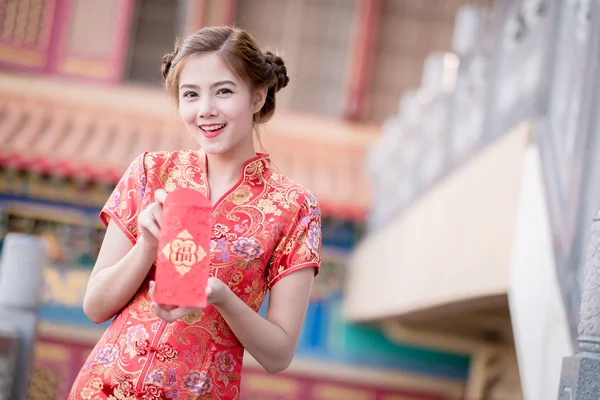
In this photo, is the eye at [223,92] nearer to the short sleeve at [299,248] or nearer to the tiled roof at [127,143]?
the short sleeve at [299,248]

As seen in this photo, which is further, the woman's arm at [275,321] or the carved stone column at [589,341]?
the carved stone column at [589,341]

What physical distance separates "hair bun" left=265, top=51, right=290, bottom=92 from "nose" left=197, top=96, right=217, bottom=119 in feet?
0.57

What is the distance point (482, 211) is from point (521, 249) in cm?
62

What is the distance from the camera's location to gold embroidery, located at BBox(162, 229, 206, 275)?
1432mm

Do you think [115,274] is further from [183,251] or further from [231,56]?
[231,56]

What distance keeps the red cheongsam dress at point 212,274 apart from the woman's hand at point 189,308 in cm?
16

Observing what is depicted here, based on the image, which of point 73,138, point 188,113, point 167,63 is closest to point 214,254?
point 188,113

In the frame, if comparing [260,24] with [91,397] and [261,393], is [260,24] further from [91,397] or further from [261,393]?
[91,397]

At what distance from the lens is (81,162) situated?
770 centimetres

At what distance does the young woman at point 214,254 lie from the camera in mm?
1628

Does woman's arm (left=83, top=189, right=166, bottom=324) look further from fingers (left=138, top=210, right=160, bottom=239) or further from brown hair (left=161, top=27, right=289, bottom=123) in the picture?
brown hair (left=161, top=27, right=289, bottom=123)

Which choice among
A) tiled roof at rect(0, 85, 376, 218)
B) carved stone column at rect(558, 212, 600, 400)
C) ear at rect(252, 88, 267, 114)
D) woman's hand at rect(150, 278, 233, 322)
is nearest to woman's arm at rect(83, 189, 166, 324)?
woman's hand at rect(150, 278, 233, 322)

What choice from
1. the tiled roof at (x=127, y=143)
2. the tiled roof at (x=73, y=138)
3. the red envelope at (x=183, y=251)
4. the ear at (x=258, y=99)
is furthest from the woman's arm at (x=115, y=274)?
the tiled roof at (x=127, y=143)

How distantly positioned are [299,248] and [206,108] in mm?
305
